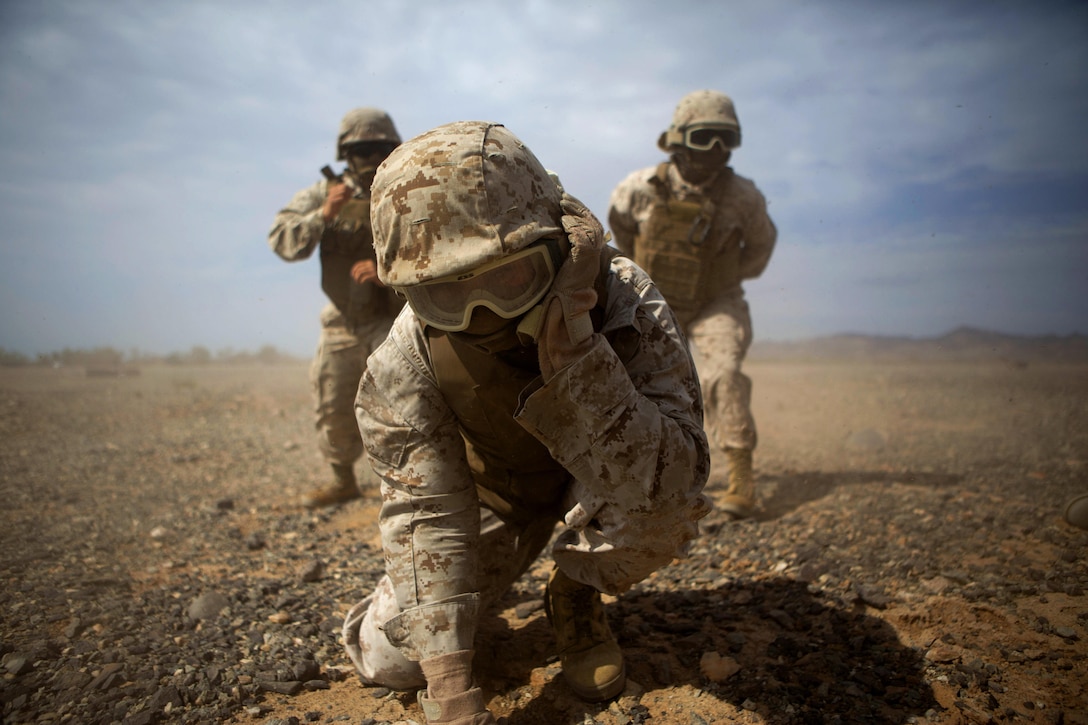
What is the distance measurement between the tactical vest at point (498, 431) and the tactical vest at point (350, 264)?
9.00 ft

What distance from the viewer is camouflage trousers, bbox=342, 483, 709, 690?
6.95ft

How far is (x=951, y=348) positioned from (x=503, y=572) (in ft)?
93.0

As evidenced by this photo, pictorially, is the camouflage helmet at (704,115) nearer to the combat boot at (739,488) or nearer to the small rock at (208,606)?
the combat boot at (739,488)

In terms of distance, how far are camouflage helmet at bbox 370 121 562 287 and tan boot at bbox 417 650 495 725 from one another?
1.14m

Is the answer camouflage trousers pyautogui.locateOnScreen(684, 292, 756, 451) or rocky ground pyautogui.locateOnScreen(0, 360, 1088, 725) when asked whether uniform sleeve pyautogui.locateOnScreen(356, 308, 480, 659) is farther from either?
camouflage trousers pyautogui.locateOnScreen(684, 292, 756, 451)

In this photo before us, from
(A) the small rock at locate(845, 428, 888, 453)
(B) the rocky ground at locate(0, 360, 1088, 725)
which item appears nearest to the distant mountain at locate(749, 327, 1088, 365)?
(A) the small rock at locate(845, 428, 888, 453)

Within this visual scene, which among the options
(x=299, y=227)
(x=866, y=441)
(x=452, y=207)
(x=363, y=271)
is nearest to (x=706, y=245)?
(x=363, y=271)

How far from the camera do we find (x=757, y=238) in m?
5.36

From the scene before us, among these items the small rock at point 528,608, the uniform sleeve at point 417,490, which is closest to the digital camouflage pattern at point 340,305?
the small rock at point 528,608

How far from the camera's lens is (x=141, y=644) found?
8.87 feet

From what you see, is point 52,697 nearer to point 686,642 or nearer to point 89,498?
point 686,642

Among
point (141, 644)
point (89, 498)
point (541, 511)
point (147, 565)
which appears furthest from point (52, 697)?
point (89, 498)

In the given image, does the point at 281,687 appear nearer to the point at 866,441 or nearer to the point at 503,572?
the point at 503,572

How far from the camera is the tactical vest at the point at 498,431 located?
213 cm
